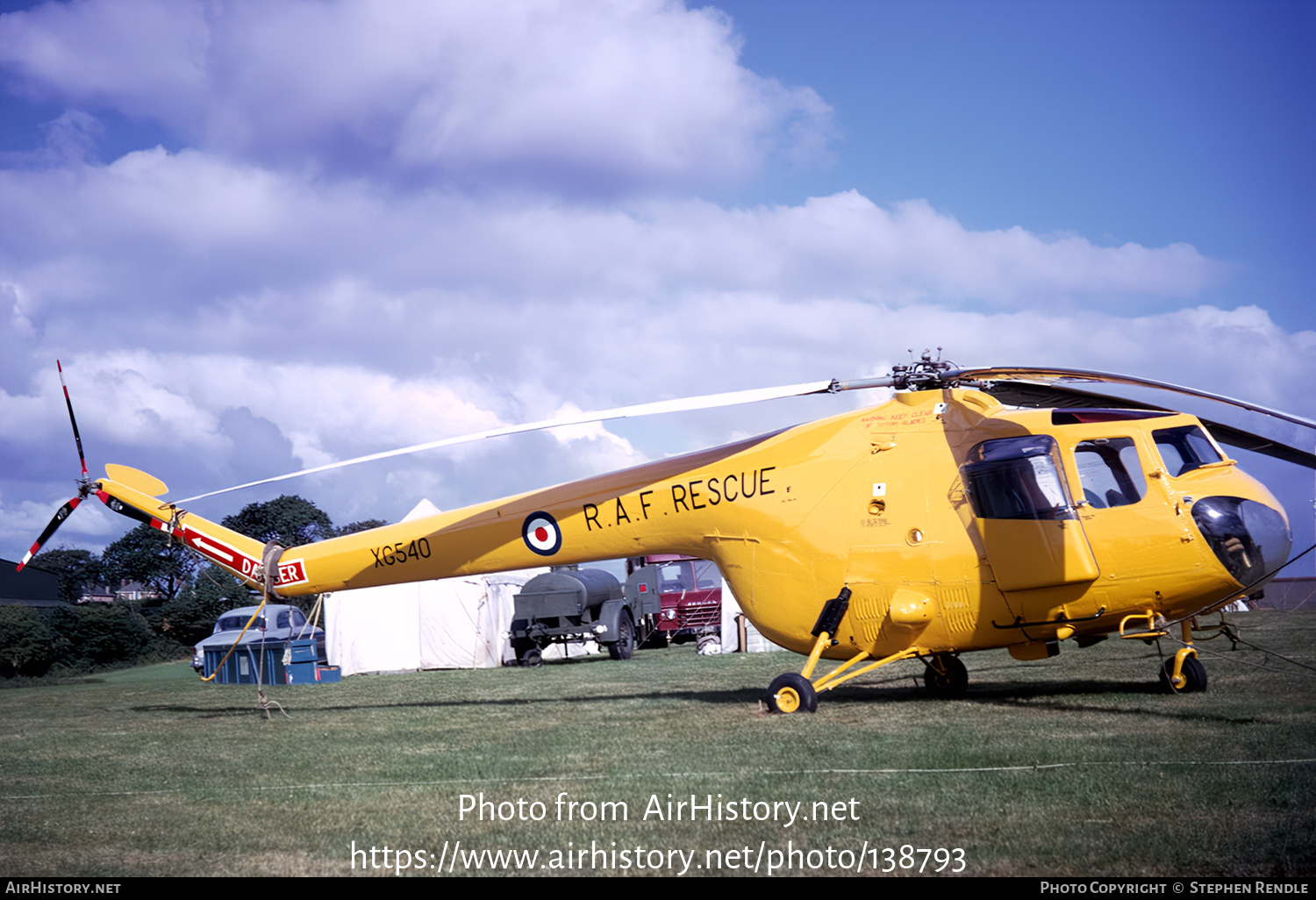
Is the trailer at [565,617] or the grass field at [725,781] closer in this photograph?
the grass field at [725,781]

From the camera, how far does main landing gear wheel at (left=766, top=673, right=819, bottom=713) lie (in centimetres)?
916

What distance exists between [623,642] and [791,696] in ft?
47.6

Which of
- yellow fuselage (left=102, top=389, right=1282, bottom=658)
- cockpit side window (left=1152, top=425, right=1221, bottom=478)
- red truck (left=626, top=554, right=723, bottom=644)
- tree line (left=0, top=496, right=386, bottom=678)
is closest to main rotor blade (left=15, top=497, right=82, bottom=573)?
tree line (left=0, top=496, right=386, bottom=678)

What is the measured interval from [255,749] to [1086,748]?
7683 millimetres

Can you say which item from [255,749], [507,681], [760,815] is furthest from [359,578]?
[760,815]

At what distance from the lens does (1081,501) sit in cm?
874

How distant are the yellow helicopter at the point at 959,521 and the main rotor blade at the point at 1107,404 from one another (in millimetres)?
29

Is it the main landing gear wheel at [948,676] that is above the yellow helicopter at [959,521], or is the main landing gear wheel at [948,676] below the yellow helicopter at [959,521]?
below

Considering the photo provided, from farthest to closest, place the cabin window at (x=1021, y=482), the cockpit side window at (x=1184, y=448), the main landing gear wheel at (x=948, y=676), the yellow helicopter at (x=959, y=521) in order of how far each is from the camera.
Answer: the main landing gear wheel at (x=948, y=676), the cabin window at (x=1021, y=482), the cockpit side window at (x=1184, y=448), the yellow helicopter at (x=959, y=521)

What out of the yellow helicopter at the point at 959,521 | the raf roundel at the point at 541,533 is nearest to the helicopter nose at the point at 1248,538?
the yellow helicopter at the point at 959,521

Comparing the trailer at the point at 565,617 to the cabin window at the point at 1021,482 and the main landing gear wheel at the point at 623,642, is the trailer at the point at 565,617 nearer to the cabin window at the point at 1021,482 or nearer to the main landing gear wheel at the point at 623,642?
the main landing gear wheel at the point at 623,642

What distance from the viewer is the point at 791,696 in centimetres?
927

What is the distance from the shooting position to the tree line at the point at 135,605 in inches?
946

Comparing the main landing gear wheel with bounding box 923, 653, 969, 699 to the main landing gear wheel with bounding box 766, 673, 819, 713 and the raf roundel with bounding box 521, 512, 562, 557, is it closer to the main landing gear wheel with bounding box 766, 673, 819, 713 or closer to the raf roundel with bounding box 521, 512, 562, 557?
the main landing gear wheel with bounding box 766, 673, 819, 713
